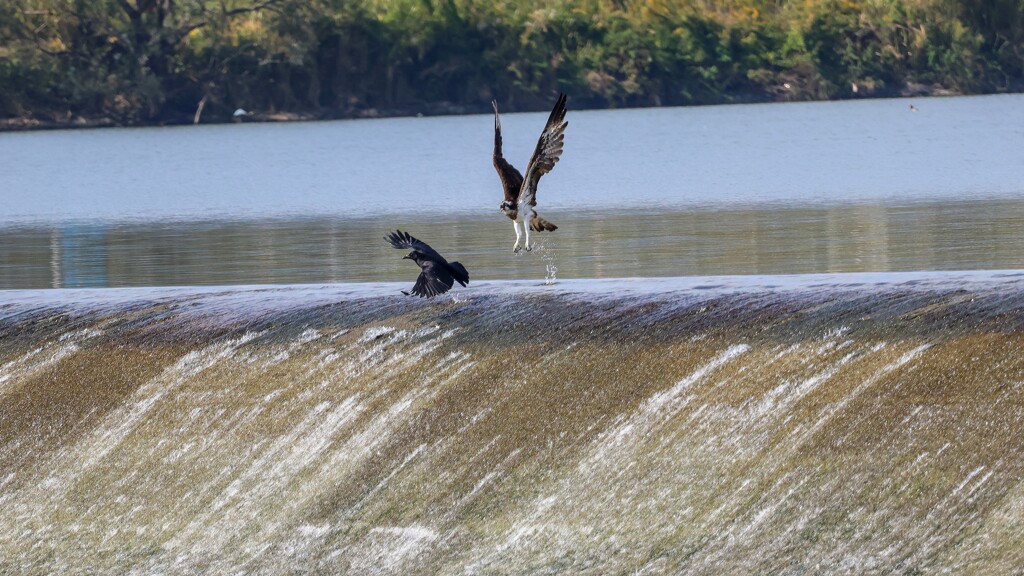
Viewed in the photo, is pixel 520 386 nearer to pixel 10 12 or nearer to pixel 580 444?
pixel 580 444

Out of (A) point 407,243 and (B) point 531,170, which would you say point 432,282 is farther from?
(B) point 531,170

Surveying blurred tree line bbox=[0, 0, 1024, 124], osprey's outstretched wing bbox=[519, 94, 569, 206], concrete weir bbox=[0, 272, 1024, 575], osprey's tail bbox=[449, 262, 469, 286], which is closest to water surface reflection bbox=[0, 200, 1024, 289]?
osprey's outstretched wing bbox=[519, 94, 569, 206]

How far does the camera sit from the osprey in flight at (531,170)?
11.0m

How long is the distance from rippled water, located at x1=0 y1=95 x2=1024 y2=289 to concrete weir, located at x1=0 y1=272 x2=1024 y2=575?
3.80 m

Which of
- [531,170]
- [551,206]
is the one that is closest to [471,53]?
[551,206]

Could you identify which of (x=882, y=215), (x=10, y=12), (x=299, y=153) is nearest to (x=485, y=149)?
(x=299, y=153)

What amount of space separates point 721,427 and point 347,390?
2259mm

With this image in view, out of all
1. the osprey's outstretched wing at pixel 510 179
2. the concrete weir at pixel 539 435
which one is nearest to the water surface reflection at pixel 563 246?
the osprey's outstretched wing at pixel 510 179

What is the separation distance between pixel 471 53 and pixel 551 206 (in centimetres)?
5740

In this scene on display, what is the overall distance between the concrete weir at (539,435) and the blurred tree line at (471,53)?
6491 centimetres

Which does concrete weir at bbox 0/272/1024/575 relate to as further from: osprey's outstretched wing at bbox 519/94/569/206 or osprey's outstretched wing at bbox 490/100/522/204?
osprey's outstretched wing at bbox 490/100/522/204

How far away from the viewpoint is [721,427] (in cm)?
862

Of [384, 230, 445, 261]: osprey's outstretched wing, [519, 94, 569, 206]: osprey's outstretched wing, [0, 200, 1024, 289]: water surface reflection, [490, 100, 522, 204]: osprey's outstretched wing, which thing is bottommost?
[0, 200, 1024, 289]: water surface reflection

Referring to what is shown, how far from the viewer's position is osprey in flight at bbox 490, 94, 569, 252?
36.2 feet
